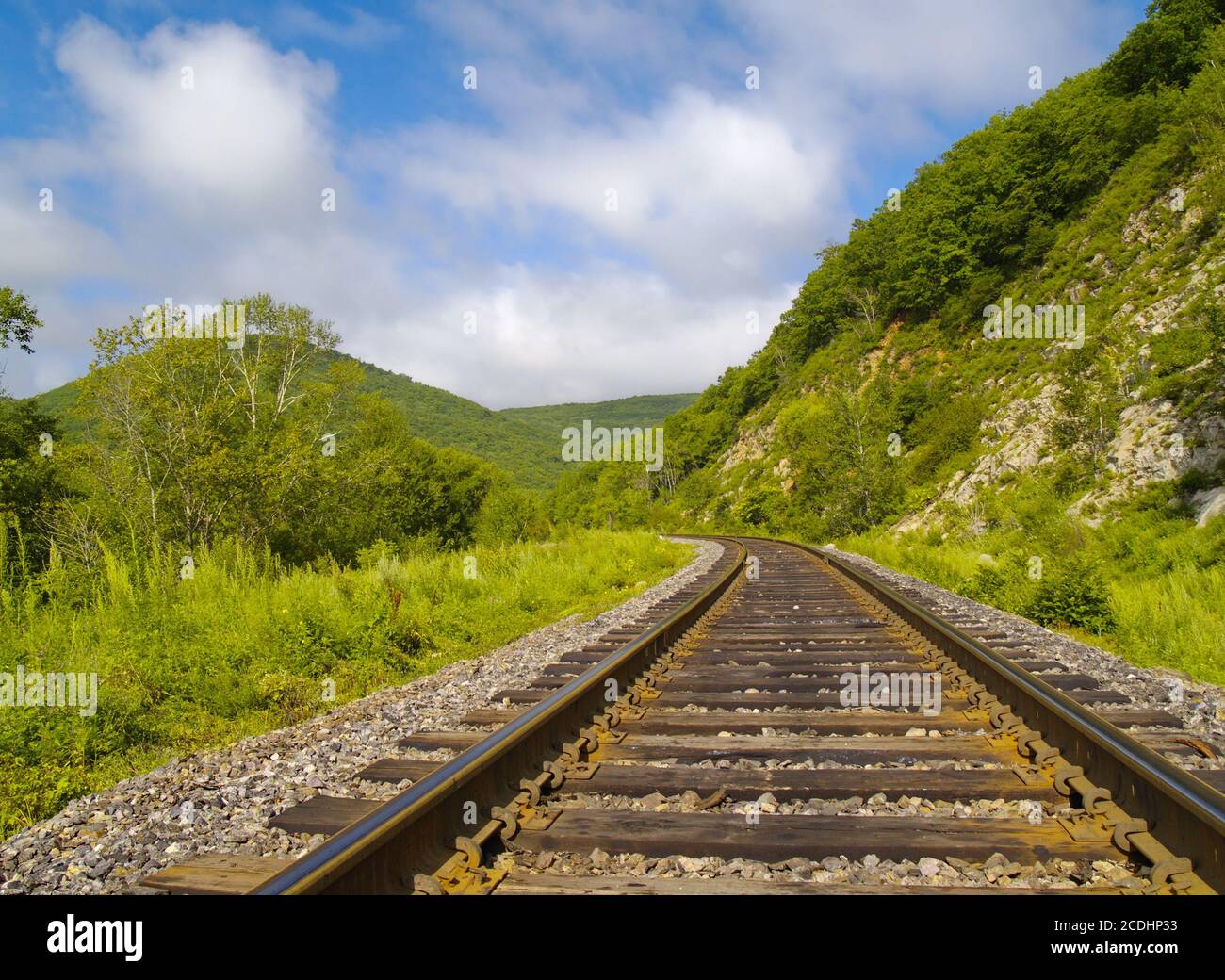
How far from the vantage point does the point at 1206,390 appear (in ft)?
53.8

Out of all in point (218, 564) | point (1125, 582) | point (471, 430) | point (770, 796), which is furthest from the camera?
point (471, 430)

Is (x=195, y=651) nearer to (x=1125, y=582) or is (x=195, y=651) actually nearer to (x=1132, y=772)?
(x=1132, y=772)

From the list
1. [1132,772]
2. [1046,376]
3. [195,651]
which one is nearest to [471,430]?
[1046,376]

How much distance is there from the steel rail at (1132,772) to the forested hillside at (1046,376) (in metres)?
3.48

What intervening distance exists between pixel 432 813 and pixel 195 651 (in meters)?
4.56

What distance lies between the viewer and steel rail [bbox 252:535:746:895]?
211 centimetres

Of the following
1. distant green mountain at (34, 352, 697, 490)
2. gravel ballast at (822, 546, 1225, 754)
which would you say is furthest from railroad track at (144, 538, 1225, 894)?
distant green mountain at (34, 352, 697, 490)

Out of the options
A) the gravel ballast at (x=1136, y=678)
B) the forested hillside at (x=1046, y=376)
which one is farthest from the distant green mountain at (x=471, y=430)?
the gravel ballast at (x=1136, y=678)

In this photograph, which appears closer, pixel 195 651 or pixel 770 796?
pixel 770 796

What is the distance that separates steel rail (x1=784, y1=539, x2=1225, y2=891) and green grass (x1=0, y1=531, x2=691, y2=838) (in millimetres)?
4723

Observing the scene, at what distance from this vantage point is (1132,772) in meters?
2.77

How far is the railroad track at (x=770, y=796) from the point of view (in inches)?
92.6

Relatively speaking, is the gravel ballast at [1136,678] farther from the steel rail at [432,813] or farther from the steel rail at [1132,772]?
the steel rail at [432,813]
